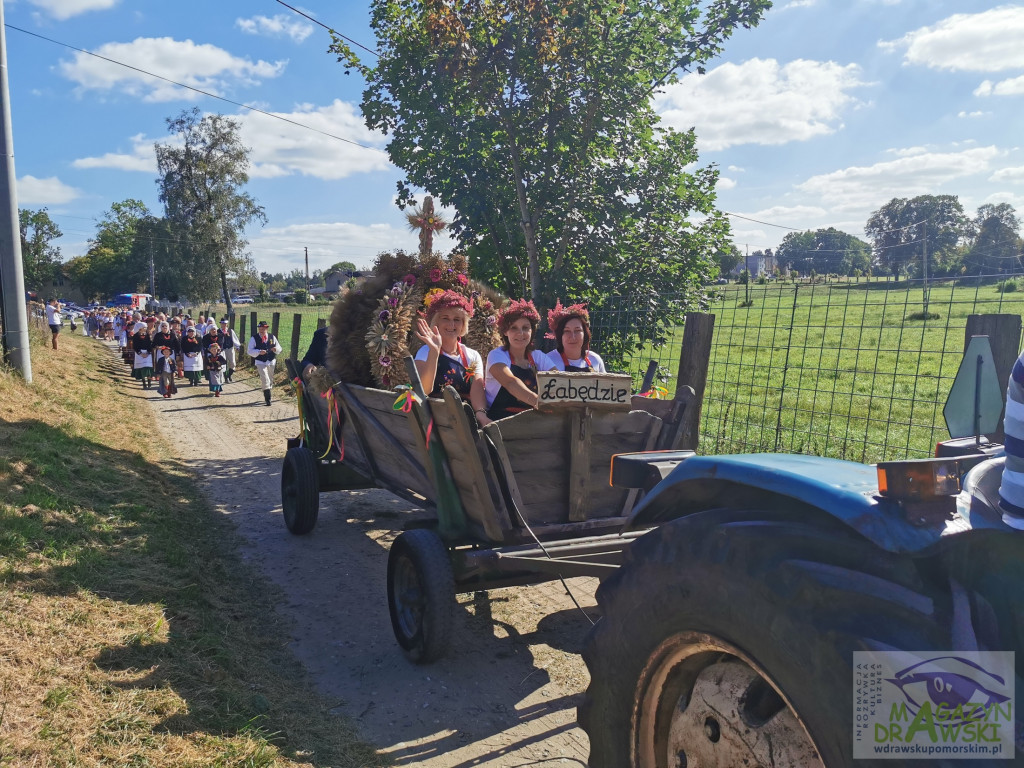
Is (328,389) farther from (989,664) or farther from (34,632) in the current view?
(989,664)

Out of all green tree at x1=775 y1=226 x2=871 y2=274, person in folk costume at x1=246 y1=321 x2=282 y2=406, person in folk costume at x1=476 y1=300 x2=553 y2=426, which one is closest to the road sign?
person in folk costume at x1=476 y1=300 x2=553 y2=426

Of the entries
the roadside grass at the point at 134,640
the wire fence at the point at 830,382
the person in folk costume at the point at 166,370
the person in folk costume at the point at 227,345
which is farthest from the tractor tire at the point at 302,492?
the person in folk costume at the point at 227,345

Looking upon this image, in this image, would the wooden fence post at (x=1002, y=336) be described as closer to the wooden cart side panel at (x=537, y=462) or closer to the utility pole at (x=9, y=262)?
the wooden cart side panel at (x=537, y=462)

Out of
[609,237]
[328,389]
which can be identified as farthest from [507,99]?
[328,389]

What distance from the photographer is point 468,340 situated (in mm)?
6133

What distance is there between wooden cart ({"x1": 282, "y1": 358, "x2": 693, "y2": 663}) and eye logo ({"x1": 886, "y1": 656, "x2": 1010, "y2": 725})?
7.00 ft

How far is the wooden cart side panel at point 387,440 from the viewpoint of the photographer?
4387 millimetres

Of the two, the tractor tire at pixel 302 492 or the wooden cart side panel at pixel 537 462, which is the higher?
the wooden cart side panel at pixel 537 462

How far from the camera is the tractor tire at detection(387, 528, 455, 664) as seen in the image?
366 centimetres

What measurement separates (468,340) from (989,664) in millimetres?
5017

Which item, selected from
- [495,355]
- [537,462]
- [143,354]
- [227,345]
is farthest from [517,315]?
[143,354]

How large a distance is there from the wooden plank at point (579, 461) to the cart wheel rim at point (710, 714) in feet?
6.15

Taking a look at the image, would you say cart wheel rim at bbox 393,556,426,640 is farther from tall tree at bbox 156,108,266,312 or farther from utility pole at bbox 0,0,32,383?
tall tree at bbox 156,108,266,312

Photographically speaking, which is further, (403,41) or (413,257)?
(403,41)
